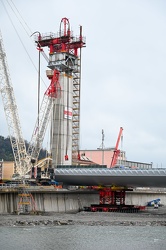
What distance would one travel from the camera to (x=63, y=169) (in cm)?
12781

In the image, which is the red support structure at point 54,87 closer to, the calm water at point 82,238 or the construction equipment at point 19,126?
the construction equipment at point 19,126

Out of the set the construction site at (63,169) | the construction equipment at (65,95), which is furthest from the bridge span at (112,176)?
the construction equipment at (65,95)

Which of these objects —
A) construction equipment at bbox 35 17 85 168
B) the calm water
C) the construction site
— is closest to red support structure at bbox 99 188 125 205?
the construction site

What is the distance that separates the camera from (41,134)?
158m

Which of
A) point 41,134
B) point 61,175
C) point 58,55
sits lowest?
point 61,175

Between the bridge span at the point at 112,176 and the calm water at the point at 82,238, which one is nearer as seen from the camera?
the calm water at the point at 82,238

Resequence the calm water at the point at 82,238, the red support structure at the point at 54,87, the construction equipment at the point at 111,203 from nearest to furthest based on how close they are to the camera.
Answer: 1. the calm water at the point at 82,238
2. the construction equipment at the point at 111,203
3. the red support structure at the point at 54,87

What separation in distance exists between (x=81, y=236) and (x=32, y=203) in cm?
4223

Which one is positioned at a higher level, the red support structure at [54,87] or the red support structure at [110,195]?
the red support structure at [54,87]

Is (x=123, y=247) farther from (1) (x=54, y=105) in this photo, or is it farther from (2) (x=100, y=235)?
(1) (x=54, y=105)

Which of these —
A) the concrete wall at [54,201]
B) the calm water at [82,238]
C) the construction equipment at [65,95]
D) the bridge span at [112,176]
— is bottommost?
the calm water at [82,238]

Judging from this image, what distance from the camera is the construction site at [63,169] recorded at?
115938 millimetres

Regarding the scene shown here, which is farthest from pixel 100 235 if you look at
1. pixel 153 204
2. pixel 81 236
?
pixel 153 204

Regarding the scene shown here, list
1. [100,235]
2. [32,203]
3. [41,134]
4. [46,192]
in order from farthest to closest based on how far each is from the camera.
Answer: [41,134], [46,192], [32,203], [100,235]
